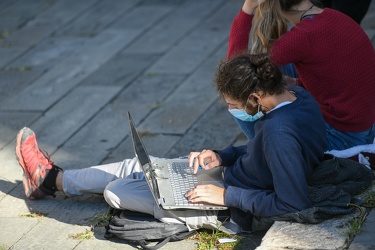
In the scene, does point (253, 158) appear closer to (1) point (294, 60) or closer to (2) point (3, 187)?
(1) point (294, 60)

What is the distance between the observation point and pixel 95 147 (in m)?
4.98

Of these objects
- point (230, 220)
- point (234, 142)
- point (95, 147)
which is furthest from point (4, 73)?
point (230, 220)

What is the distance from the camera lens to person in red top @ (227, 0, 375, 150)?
3752 millimetres

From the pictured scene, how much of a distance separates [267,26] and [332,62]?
0.41 metres

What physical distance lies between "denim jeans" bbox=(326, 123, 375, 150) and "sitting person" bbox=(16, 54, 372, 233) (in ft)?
1.41

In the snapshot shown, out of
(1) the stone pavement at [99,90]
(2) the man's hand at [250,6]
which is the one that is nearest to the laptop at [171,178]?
(1) the stone pavement at [99,90]

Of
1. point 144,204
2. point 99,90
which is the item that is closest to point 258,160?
point 144,204

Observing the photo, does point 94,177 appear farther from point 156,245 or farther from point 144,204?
point 156,245

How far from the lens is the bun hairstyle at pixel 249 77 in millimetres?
3385

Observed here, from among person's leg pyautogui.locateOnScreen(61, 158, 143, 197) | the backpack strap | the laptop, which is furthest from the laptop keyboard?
person's leg pyautogui.locateOnScreen(61, 158, 143, 197)

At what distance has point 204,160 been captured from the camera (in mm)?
3738

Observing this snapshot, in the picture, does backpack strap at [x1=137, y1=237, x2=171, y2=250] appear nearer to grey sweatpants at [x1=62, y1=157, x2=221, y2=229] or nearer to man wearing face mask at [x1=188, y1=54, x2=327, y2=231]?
grey sweatpants at [x1=62, y1=157, x2=221, y2=229]

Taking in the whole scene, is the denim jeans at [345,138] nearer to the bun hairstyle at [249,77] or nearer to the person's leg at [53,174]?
the bun hairstyle at [249,77]

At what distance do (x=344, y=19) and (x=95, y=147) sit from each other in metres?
1.90
